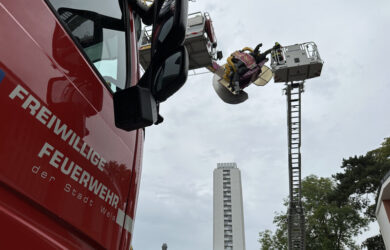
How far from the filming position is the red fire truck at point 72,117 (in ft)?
3.64

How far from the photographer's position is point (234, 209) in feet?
211

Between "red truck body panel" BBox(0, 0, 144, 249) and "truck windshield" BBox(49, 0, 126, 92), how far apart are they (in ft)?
0.52

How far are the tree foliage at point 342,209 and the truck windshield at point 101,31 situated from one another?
26982mm

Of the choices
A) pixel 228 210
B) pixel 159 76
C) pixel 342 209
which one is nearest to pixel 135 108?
pixel 159 76

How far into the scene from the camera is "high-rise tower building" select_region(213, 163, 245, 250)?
60.8 meters

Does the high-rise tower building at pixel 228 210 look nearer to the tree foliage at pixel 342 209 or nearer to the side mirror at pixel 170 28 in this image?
the tree foliage at pixel 342 209

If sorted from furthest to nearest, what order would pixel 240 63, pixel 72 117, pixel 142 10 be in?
pixel 240 63 < pixel 142 10 < pixel 72 117

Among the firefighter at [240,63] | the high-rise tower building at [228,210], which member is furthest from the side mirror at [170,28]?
the high-rise tower building at [228,210]

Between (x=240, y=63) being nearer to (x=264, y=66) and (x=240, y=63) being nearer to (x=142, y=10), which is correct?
(x=264, y=66)

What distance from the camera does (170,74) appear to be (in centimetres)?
147

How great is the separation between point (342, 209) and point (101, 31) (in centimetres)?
2884

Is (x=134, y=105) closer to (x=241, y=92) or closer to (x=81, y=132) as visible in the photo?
(x=81, y=132)

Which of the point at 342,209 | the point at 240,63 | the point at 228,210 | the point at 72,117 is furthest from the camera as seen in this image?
the point at 228,210

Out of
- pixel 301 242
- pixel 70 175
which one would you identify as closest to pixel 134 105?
pixel 70 175
